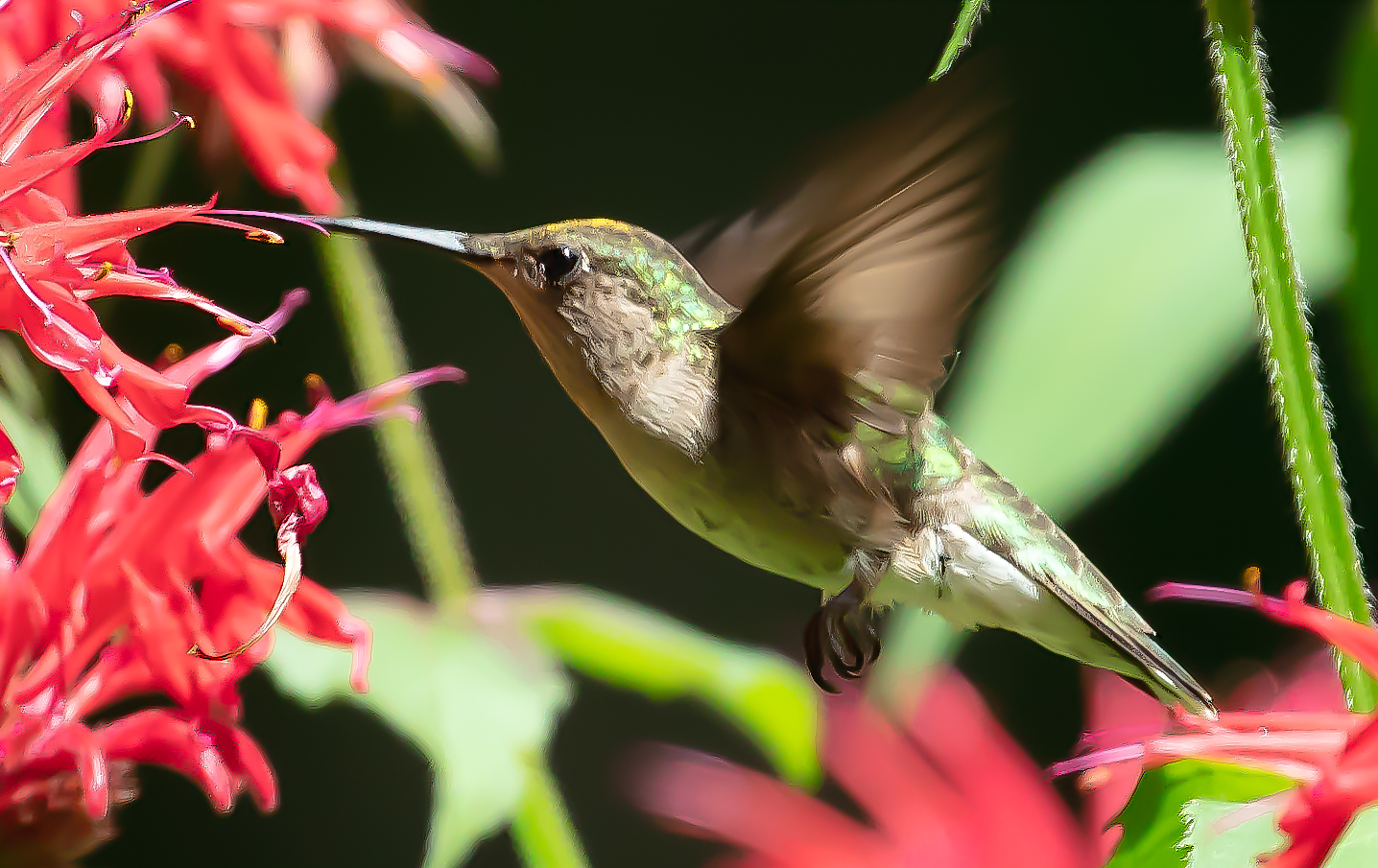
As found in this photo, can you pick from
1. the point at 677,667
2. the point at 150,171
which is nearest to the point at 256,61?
the point at 150,171

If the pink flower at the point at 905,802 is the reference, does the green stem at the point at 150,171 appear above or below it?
above

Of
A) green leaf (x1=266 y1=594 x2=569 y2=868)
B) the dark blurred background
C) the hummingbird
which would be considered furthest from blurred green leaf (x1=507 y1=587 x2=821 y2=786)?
the dark blurred background

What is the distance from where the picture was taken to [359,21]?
1.99 ft

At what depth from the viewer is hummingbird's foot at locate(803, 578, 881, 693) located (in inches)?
18.4

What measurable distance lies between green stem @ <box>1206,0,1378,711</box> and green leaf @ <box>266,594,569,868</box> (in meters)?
0.31

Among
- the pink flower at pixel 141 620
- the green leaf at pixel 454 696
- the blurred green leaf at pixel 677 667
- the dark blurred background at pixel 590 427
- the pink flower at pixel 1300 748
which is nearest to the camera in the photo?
the pink flower at pixel 1300 748

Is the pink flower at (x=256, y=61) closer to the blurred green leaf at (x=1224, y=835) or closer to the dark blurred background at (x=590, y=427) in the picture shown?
the blurred green leaf at (x=1224, y=835)

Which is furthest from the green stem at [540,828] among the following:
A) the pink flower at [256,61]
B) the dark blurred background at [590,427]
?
the dark blurred background at [590,427]

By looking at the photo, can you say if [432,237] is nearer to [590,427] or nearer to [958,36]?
[958,36]

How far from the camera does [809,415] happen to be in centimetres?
48

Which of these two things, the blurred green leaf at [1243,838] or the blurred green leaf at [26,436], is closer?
the blurred green leaf at [1243,838]

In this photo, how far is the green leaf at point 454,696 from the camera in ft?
1.75

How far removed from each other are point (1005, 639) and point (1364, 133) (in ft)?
3.81

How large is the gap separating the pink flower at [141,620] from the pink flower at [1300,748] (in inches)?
9.1
